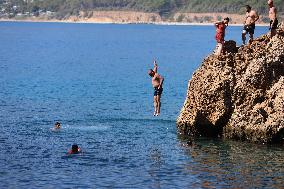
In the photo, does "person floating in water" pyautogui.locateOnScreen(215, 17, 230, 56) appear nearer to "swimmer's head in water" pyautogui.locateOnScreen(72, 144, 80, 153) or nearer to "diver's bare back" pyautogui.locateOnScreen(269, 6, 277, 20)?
"diver's bare back" pyautogui.locateOnScreen(269, 6, 277, 20)

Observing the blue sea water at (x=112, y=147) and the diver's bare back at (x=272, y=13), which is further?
the diver's bare back at (x=272, y=13)

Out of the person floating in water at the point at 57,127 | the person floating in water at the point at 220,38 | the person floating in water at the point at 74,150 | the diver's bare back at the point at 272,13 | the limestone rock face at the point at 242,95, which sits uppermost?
the diver's bare back at the point at 272,13

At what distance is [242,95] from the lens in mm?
37031

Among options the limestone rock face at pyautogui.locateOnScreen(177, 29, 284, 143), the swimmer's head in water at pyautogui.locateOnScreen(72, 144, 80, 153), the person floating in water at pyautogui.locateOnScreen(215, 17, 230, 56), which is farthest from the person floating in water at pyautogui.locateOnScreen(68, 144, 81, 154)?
the person floating in water at pyautogui.locateOnScreen(215, 17, 230, 56)

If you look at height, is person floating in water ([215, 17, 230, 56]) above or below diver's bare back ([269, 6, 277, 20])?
below

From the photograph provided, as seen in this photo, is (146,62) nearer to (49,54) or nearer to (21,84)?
(49,54)

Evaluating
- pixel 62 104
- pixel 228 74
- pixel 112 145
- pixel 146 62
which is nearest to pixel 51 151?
pixel 112 145

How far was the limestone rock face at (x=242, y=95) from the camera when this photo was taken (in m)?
36.2

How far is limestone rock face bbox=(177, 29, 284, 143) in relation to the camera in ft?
119

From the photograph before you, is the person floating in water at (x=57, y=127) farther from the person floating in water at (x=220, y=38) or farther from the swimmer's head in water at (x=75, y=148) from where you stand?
the person floating in water at (x=220, y=38)

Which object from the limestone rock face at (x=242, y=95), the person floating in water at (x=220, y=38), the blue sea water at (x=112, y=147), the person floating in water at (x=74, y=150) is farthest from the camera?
the person floating in water at (x=220, y=38)

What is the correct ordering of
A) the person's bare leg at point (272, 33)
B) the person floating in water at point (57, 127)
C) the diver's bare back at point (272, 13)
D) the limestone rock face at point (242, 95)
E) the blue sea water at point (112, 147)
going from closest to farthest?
1. the blue sea water at point (112, 147)
2. the limestone rock face at point (242, 95)
3. the person's bare leg at point (272, 33)
4. the diver's bare back at point (272, 13)
5. the person floating in water at point (57, 127)

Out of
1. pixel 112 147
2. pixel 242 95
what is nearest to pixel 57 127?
pixel 112 147

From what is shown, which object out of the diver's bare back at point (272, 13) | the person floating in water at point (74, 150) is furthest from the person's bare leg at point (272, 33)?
the person floating in water at point (74, 150)
